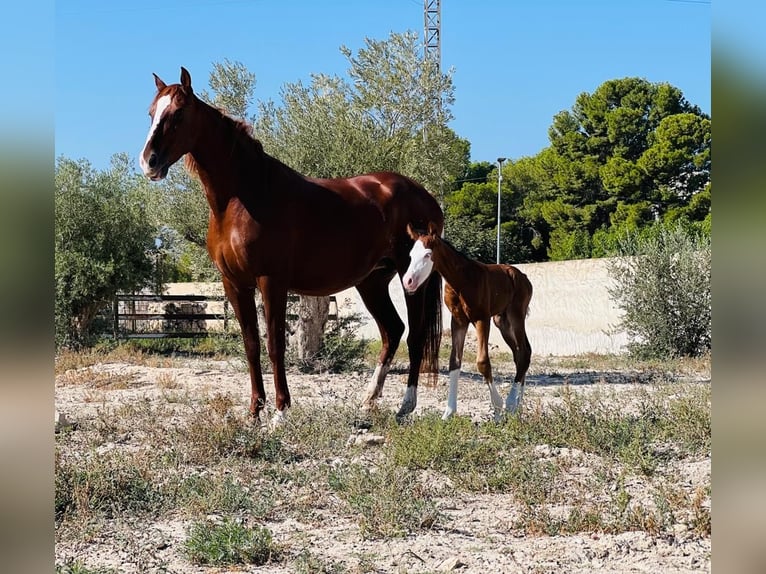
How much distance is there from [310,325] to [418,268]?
6.47 metres

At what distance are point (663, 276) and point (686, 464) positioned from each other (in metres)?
11.5

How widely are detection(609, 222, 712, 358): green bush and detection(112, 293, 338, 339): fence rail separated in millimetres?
7537

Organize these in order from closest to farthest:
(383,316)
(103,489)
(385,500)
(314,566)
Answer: (314,566) → (385,500) → (103,489) → (383,316)

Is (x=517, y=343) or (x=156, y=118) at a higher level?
(x=156, y=118)

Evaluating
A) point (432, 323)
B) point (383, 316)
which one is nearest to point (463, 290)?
point (432, 323)

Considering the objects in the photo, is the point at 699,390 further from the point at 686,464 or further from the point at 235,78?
the point at 235,78

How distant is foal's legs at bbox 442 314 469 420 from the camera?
Result: 23.7 ft

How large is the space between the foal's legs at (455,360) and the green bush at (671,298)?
1008cm

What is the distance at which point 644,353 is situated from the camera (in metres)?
16.9

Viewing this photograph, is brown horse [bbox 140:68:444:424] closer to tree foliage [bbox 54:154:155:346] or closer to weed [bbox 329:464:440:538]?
weed [bbox 329:464:440:538]

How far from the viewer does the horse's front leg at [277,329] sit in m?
6.59

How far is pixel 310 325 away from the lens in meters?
13.2

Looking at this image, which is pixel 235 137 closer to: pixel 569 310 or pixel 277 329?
pixel 277 329

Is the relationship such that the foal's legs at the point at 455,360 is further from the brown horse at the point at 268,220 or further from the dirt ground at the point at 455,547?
the dirt ground at the point at 455,547
